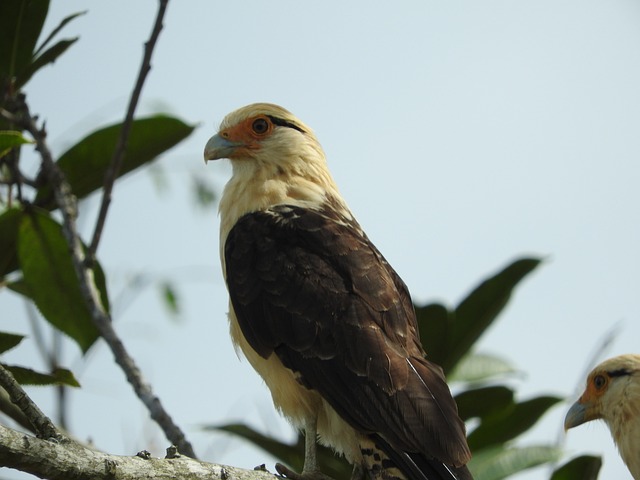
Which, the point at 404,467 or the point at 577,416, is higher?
the point at 404,467

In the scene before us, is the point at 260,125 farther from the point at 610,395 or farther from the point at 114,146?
the point at 610,395

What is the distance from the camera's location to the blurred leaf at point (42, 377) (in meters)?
4.11

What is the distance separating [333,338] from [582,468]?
5.42 ft

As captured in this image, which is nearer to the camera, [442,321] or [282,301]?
[282,301]

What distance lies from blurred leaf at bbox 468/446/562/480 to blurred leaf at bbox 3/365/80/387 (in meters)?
2.42

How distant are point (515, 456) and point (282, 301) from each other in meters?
1.84

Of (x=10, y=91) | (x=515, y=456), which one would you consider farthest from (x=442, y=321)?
(x=10, y=91)

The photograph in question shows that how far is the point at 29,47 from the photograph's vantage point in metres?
5.81

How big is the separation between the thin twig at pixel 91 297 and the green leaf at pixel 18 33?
1.18ft

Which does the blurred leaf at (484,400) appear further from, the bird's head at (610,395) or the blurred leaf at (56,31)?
the blurred leaf at (56,31)

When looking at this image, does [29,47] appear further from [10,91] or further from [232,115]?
[232,115]

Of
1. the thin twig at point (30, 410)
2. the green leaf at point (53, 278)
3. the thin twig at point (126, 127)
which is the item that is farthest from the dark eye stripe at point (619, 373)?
the thin twig at point (30, 410)

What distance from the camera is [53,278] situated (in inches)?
219

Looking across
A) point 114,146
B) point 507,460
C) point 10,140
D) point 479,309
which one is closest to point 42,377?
point 10,140
